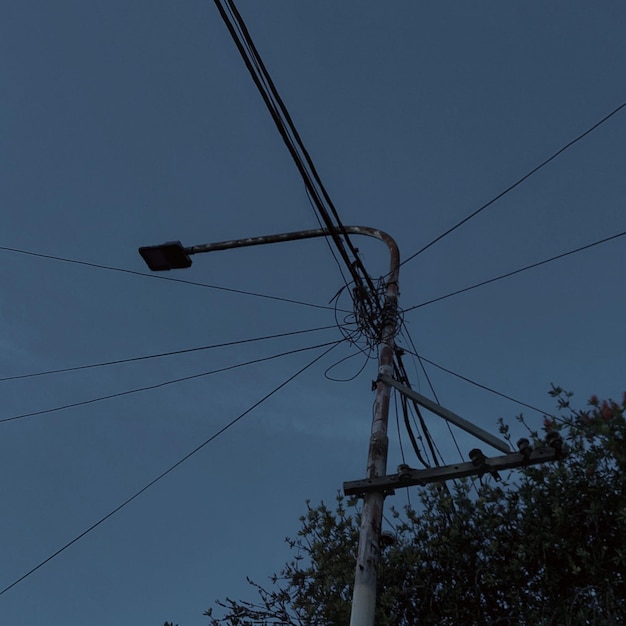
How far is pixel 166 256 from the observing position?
895 cm

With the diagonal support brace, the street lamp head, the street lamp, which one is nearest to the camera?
the street lamp

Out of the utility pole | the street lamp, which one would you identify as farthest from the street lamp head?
the utility pole

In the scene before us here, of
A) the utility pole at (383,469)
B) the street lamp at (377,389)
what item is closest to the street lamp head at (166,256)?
the street lamp at (377,389)

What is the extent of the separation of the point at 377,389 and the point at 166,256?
346 cm

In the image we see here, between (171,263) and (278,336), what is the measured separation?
2.19m

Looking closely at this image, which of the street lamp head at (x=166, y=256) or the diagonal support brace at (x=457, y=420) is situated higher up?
the street lamp head at (x=166, y=256)

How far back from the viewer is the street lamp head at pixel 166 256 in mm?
8812

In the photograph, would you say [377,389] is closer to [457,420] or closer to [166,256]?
[457,420]

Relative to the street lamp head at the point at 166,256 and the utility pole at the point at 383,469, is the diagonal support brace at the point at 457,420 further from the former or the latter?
the street lamp head at the point at 166,256

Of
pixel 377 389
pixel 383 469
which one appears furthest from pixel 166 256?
pixel 383 469

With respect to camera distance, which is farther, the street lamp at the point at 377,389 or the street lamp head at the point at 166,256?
the street lamp head at the point at 166,256

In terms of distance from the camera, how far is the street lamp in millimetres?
5497

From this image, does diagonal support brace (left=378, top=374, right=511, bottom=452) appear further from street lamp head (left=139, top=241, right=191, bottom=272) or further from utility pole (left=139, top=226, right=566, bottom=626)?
street lamp head (left=139, top=241, right=191, bottom=272)

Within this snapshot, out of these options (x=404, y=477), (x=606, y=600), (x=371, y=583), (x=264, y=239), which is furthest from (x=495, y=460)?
(x=264, y=239)
